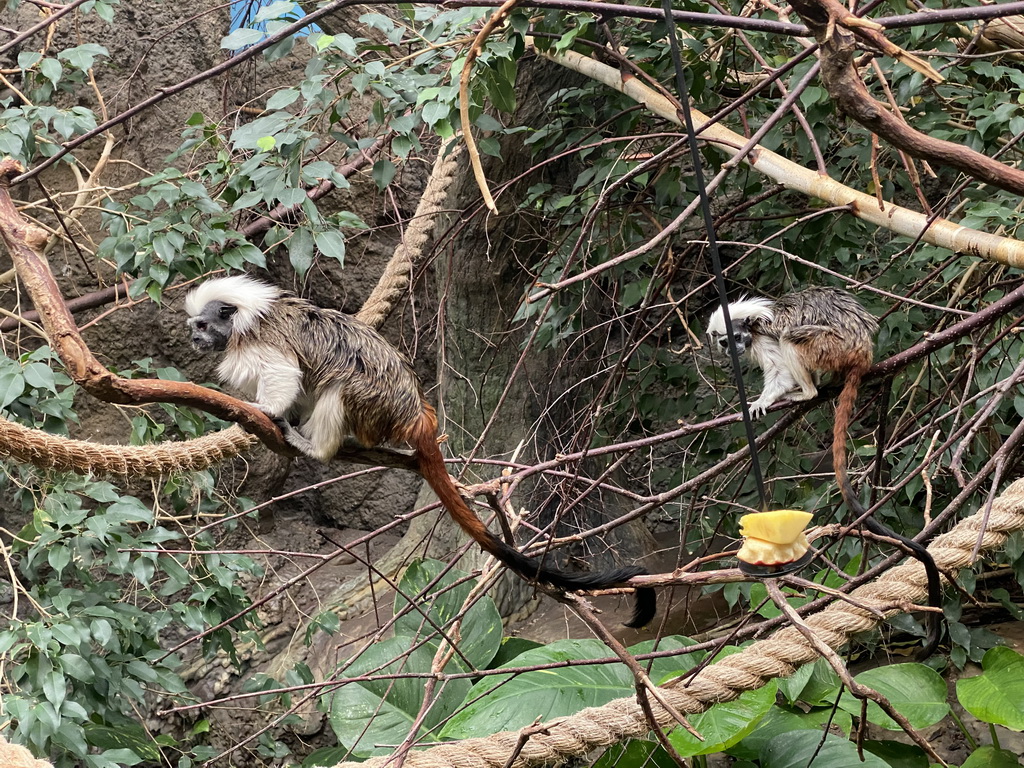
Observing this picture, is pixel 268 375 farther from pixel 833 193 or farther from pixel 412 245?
pixel 833 193

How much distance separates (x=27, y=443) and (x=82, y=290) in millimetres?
2327

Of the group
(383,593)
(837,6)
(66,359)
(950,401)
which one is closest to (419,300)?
(383,593)

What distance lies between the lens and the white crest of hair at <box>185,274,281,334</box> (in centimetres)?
219

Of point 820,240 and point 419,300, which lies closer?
point 820,240

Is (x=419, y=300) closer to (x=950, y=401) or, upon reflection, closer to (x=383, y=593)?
(x=383, y=593)

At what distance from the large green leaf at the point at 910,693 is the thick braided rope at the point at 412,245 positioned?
5.63 ft

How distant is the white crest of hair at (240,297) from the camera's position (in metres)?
2.19

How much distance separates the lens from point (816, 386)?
2.47m

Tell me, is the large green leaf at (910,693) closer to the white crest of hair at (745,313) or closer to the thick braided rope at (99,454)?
the white crest of hair at (745,313)

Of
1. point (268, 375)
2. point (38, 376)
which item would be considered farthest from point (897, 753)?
point (38, 376)

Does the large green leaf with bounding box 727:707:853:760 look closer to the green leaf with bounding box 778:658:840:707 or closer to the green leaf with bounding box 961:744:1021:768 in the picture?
the green leaf with bounding box 778:658:840:707

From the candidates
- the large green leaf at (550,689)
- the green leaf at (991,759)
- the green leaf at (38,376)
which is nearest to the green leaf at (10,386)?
the green leaf at (38,376)

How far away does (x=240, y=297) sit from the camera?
221cm

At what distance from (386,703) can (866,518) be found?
1750 millimetres
